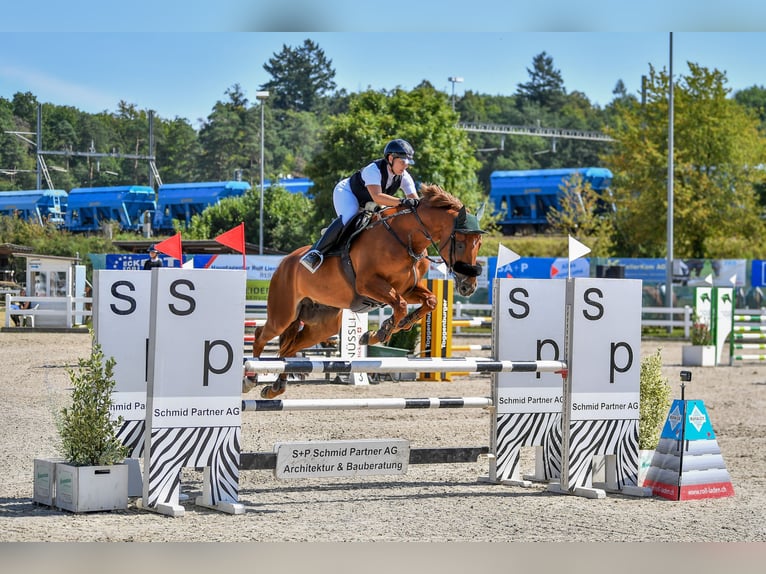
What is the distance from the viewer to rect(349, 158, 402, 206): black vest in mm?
6312

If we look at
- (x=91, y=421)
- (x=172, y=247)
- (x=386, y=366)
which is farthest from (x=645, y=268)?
(x=91, y=421)

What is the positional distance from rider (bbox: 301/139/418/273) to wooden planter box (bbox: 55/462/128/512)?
76.7 inches

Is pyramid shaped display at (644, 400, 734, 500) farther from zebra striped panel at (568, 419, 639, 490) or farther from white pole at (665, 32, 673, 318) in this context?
white pole at (665, 32, 673, 318)

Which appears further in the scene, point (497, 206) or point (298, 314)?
point (497, 206)

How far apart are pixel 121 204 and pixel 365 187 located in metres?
17.2

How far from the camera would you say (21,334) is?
18.5 metres

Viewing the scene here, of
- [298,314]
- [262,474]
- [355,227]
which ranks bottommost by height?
[262,474]

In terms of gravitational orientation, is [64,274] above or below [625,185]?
below

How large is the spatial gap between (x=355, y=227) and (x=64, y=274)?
1433 cm

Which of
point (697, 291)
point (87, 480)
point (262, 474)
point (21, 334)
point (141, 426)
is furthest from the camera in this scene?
point (21, 334)

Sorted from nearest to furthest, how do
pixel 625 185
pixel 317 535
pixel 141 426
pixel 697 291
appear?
pixel 317 535
pixel 141 426
pixel 697 291
pixel 625 185

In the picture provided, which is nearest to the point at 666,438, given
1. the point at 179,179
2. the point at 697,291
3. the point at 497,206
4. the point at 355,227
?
the point at 355,227

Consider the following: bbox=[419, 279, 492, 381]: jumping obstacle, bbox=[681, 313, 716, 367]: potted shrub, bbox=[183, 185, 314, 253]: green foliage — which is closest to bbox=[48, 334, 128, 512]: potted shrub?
bbox=[419, 279, 492, 381]: jumping obstacle

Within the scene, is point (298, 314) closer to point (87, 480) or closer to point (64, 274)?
point (87, 480)
